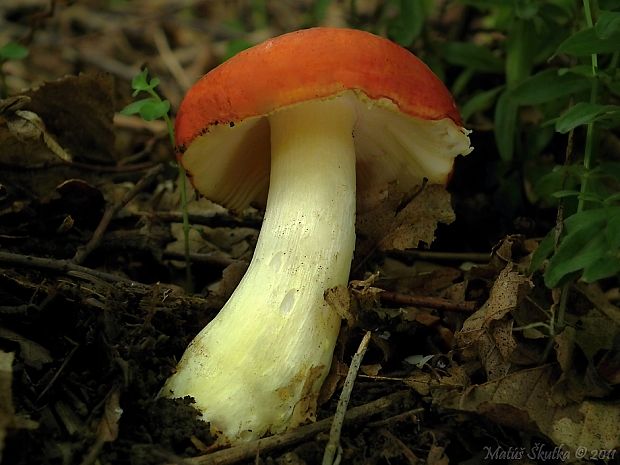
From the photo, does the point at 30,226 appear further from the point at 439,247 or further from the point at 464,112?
the point at 464,112

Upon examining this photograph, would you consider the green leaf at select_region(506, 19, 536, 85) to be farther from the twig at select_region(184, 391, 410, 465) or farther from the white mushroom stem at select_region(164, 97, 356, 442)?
the twig at select_region(184, 391, 410, 465)

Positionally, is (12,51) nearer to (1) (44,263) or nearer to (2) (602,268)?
(1) (44,263)

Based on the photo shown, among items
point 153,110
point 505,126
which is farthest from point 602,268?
point 153,110

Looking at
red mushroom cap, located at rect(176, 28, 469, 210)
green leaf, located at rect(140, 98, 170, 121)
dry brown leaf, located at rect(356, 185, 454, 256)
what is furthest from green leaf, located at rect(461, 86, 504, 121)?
green leaf, located at rect(140, 98, 170, 121)

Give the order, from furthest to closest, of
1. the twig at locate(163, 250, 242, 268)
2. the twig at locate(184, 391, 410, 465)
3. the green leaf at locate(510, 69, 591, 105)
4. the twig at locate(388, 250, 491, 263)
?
the twig at locate(388, 250, 491, 263), the twig at locate(163, 250, 242, 268), the green leaf at locate(510, 69, 591, 105), the twig at locate(184, 391, 410, 465)

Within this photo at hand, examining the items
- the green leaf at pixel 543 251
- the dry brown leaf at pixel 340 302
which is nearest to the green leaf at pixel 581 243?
the green leaf at pixel 543 251

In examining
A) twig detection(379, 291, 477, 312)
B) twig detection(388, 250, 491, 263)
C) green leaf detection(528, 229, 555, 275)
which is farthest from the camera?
twig detection(388, 250, 491, 263)
